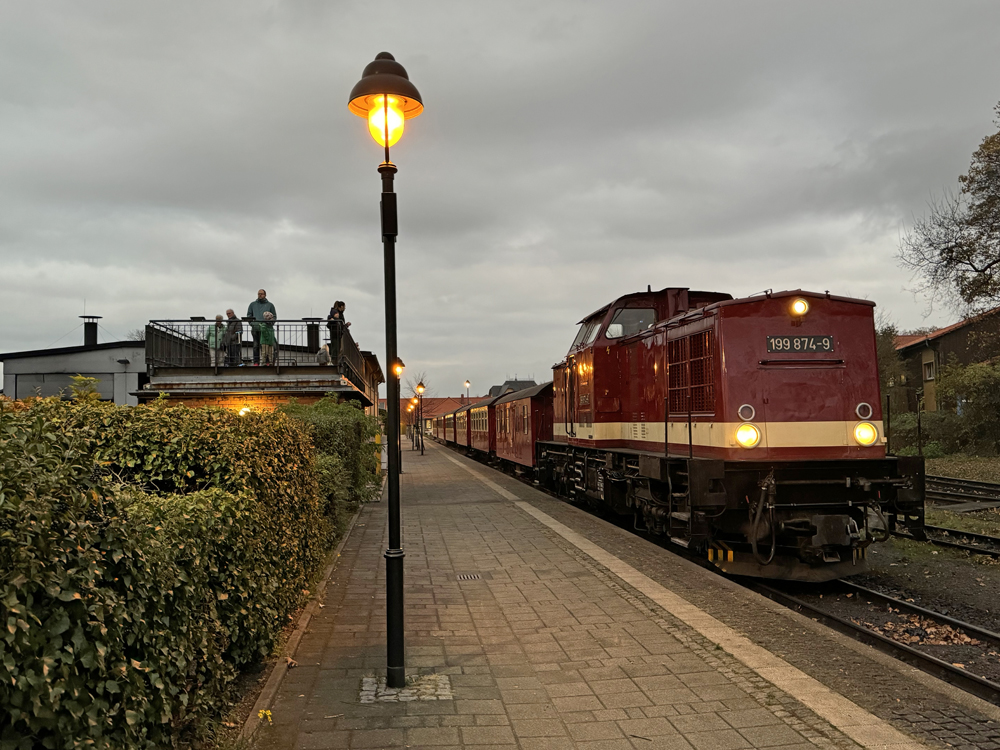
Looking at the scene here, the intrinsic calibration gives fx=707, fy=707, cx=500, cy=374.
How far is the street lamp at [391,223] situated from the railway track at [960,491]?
13.8 metres

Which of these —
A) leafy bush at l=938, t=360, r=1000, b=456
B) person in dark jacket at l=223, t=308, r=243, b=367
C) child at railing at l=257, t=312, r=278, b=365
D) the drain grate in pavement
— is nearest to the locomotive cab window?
child at railing at l=257, t=312, r=278, b=365

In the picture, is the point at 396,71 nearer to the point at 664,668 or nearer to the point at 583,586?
the point at 664,668

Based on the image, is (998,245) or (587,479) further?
(998,245)

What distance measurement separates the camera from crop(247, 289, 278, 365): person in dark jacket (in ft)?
41.8

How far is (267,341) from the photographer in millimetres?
12719

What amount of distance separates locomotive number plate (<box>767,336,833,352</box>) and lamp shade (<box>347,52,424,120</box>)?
484 centimetres

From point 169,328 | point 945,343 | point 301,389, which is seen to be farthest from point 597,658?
point 945,343

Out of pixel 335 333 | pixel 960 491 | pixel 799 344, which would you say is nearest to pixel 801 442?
pixel 799 344

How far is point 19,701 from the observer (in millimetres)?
2053

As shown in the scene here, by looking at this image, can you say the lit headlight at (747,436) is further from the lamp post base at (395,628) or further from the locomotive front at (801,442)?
the lamp post base at (395,628)

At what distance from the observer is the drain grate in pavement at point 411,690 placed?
175 inches

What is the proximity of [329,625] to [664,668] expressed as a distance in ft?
9.32

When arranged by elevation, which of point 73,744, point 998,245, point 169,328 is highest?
point 998,245

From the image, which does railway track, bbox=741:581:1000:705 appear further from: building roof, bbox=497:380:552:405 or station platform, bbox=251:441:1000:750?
building roof, bbox=497:380:552:405
